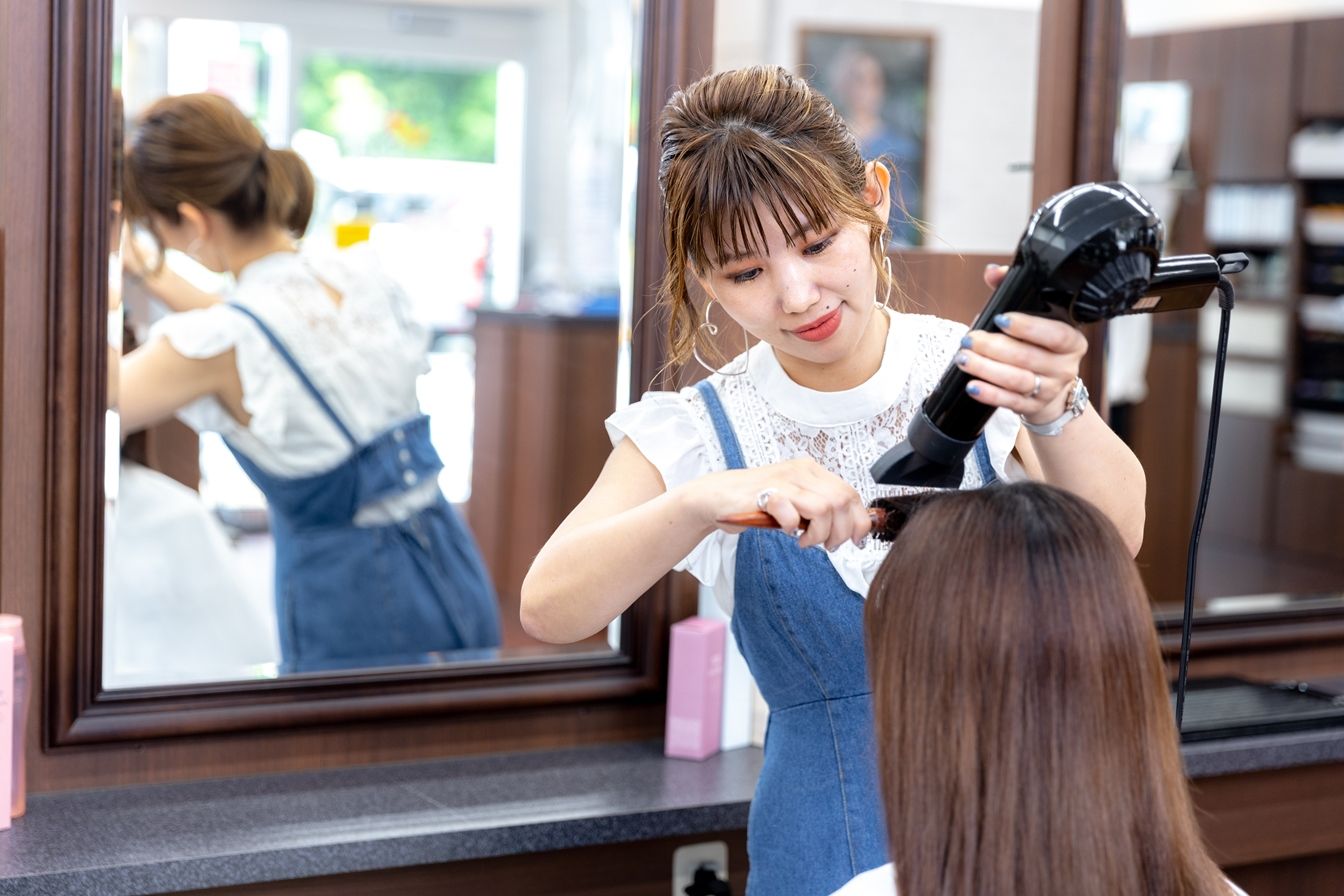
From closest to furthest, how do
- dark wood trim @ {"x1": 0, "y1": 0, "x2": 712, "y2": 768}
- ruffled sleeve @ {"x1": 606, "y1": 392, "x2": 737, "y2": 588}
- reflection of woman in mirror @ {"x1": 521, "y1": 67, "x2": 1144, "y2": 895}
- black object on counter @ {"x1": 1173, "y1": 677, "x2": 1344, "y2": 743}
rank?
reflection of woman in mirror @ {"x1": 521, "y1": 67, "x2": 1144, "y2": 895} < ruffled sleeve @ {"x1": 606, "y1": 392, "x2": 737, "y2": 588} < dark wood trim @ {"x1": 0, "y1": 0, "x2": 712, "y2": 768} < black object on counter @ {"x1": 1173, "y1": 677, "x2": 1344, "y2": 743}

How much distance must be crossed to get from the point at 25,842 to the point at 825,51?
4.50 m

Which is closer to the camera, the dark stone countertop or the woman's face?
the woman's face

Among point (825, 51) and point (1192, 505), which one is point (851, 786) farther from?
point (825, 51)

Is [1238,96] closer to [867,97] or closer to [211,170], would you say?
[867,97]

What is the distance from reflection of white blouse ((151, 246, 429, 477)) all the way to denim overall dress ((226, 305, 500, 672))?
0.02 metres

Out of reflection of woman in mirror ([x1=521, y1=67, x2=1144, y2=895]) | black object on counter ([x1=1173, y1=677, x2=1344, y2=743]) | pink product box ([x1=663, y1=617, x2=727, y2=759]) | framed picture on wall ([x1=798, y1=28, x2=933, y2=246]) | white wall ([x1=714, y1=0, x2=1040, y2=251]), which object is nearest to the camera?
reflection of woman in mirror ([x1=521, y1=67, x2=1144, y2=895])

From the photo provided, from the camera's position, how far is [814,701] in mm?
1445

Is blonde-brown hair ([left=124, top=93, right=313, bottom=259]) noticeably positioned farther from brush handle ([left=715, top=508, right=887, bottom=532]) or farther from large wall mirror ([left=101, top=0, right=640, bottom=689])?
brush handle ([left=715, top=508, right=887, bottom=532])

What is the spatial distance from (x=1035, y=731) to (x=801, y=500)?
0.83ft

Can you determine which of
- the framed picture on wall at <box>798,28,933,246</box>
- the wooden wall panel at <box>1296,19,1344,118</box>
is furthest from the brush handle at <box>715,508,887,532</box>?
the wooden wall panel at <box>1296,19,1344,118</box>

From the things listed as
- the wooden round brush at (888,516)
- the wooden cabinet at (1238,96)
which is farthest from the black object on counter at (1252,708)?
the wooden cabinet at (1238,96)

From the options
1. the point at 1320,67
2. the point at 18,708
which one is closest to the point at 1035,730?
the point at 18,708

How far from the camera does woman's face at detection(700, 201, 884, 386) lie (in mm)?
1232

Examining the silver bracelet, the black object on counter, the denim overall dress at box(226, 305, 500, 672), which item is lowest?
the black object on counter
